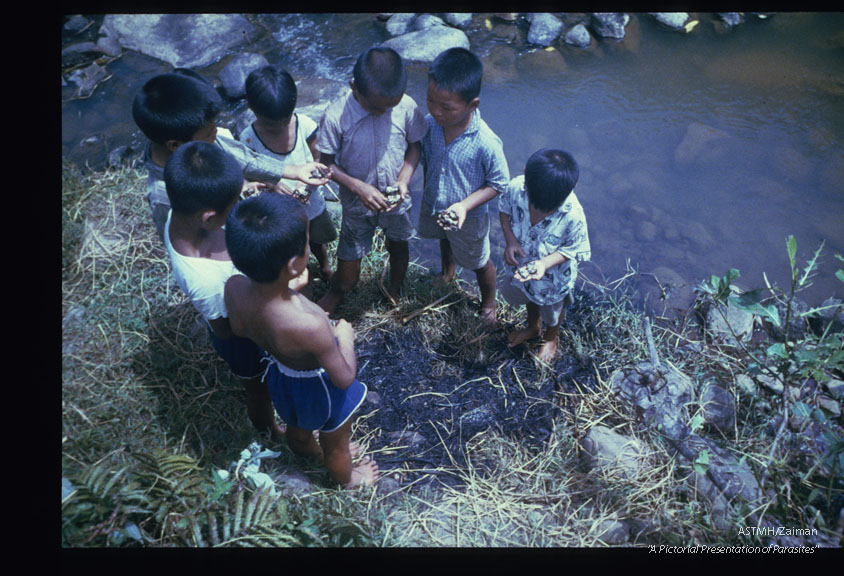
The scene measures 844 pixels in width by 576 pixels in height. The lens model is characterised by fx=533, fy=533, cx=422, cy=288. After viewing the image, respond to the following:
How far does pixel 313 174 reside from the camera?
3.12 m

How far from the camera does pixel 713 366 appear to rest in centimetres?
363

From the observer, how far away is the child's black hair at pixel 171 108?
2.55 meters

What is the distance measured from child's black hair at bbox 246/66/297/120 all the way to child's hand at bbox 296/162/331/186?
321 mm

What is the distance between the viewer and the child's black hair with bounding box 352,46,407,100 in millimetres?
2779

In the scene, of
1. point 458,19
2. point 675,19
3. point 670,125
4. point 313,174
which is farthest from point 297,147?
point 675,19

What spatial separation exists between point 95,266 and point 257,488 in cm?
250

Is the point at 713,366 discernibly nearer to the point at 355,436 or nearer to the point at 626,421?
the point at 626,421

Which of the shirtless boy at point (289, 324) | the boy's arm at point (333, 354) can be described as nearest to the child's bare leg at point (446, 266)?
the shirtless boy at point (289, 324)

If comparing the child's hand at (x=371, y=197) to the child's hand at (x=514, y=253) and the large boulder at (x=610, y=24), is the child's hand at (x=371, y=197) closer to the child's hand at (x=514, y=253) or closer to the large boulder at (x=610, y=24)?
the child's hand at (x=514, y=253)

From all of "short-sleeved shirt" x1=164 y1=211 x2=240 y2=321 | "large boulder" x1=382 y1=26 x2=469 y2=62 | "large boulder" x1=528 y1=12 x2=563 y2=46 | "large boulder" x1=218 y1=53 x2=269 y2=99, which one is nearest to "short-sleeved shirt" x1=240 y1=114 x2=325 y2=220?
"short-sleeved shirt" x1=164 y1=211 x2=240 y2=321

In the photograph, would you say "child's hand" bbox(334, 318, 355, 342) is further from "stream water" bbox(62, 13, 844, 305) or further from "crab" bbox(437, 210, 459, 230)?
"stream water" bbox(62, 13, 844, 305)

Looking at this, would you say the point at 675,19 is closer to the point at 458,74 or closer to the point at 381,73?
the point at 458,74

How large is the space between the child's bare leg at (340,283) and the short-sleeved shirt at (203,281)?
131 cm

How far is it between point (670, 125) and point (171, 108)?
507 cm
